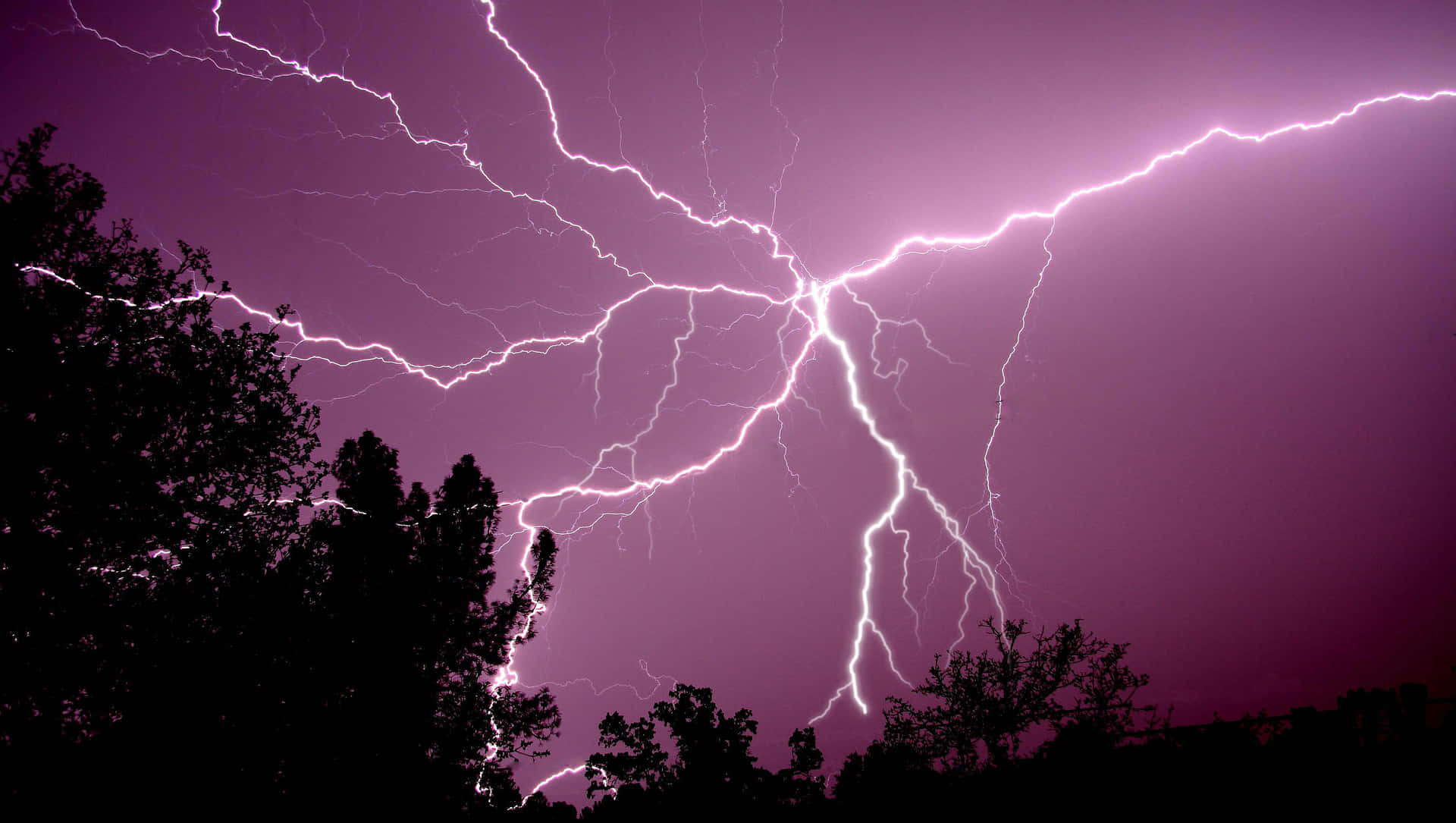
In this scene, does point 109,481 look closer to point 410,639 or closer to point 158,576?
A: point 158,576

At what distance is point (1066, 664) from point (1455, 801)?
9.30 meters

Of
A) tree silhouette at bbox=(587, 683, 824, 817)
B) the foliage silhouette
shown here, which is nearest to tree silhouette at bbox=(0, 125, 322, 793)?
the foliage silhouette

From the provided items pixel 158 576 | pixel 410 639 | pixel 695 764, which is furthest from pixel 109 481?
pixel 695 764

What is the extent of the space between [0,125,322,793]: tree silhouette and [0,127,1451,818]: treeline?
19 mm

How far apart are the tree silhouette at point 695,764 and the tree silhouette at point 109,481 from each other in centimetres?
465

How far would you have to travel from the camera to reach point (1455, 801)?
3.55 meters

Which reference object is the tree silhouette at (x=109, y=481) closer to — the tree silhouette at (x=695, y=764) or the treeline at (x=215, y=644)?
the treeline at (x=215, y=644)

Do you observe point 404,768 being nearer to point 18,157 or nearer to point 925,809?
point 925,809

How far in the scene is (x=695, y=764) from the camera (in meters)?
8.13

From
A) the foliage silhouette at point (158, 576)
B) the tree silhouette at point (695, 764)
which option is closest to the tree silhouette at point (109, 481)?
the foliage silhouette at point (158, 576)

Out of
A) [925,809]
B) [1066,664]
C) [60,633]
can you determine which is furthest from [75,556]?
[1066,664]

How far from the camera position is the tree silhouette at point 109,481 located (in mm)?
5020

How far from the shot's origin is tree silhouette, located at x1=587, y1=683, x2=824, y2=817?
6602 mm

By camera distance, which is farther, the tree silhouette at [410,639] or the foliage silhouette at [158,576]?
the tree silhouette at [410,639]
